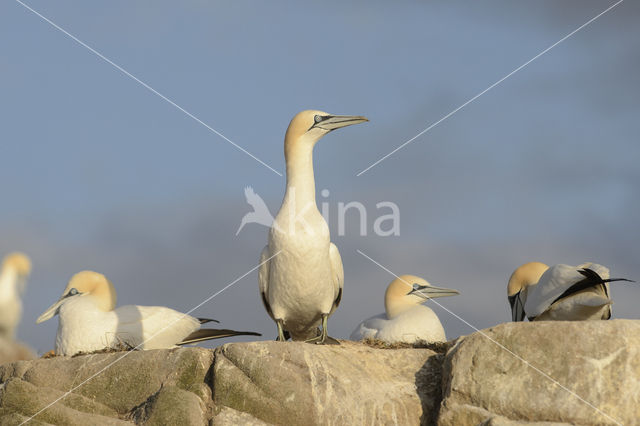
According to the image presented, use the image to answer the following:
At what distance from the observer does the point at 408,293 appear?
46.8 feet

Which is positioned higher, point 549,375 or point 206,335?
point 206,335

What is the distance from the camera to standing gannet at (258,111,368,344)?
10.0 metres

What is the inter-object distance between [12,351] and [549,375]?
10.2 m

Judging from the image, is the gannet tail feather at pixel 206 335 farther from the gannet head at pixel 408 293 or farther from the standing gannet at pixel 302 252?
the gannet head at pixel 408 293

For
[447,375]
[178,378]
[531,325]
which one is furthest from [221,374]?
[531,325]

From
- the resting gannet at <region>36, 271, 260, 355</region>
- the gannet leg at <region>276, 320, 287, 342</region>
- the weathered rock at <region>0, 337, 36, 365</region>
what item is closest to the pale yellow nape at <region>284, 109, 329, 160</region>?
the gannet leg at <region>276, 320, 287, 342</region>

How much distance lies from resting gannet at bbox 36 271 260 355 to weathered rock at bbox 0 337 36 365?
3.25 metres

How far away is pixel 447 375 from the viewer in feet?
28.9

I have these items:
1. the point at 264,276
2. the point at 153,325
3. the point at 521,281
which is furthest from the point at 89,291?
the point at 521,281

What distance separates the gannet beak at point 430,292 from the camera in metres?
14.3

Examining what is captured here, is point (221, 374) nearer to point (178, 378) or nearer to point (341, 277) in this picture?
point (178, 378)

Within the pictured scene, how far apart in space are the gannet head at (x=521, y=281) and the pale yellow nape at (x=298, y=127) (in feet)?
14.6

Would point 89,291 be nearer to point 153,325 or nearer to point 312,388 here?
point 153,325

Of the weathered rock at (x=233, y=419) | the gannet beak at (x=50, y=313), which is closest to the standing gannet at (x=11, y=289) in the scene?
the gannet beak at (x=50, y=313)
